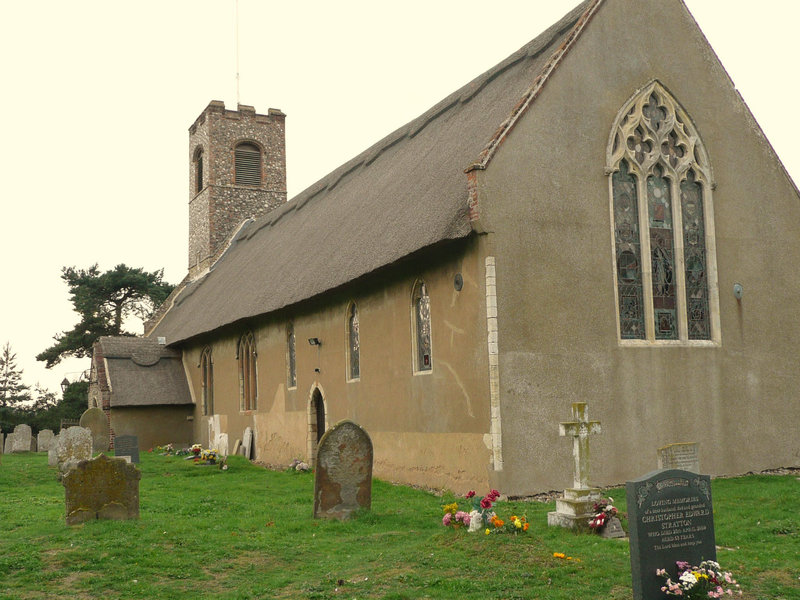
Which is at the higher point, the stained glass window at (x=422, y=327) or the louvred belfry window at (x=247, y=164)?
the louvred belfry window at (x=247, y=164)

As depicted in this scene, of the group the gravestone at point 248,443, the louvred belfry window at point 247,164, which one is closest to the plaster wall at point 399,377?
the gravestone at point 248,443

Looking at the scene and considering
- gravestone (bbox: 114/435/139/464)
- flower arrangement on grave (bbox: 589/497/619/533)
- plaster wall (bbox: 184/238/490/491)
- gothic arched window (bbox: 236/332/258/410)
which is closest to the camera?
flower arrangement on grave (bbox: 589/497/619/533)

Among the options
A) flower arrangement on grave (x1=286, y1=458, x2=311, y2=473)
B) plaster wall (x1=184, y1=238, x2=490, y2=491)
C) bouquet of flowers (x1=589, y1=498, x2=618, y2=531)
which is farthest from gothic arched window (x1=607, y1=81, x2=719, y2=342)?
flower arrangement on grave (x1=286, y1=458, x2=311, y2=473)

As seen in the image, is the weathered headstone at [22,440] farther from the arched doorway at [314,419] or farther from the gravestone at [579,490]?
the gravestone at [579,490]

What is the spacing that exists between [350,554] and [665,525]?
12.5ft

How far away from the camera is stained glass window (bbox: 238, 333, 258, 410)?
79.1ft

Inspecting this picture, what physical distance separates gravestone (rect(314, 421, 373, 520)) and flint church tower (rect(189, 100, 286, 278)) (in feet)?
83.9

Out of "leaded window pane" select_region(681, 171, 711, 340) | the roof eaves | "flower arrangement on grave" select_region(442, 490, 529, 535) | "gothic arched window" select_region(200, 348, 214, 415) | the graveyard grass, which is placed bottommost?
the graveyard grass

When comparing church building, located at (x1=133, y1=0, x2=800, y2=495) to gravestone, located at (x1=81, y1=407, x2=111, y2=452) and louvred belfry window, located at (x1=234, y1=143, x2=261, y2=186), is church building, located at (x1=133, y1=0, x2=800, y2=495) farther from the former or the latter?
louvred belfry window, located at (x1=234, y1=143, x2=261, y2=186)

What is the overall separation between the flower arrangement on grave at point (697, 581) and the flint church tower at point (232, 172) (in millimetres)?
31377

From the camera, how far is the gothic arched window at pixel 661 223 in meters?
14.5

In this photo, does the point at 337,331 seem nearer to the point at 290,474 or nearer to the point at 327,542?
the point at 290,474

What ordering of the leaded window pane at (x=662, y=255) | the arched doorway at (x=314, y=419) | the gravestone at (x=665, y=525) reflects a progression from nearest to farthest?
1. the gravestone at (x=665, y=525)
2. the leaded window pane at (x=662, y=255)
3. the arched doorway at (x=314, y=419)

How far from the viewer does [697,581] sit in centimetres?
678
